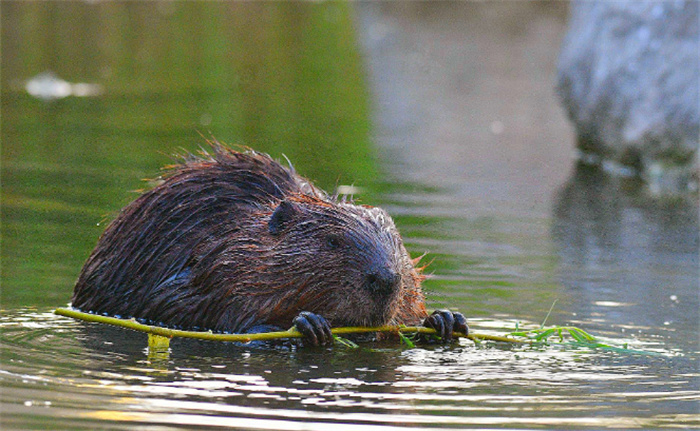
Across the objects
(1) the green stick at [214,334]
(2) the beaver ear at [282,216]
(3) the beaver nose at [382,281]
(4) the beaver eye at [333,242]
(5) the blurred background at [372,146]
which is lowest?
(1) the green stick at [214,334]

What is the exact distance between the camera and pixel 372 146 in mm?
11711

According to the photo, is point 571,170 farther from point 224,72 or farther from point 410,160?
point 224,72

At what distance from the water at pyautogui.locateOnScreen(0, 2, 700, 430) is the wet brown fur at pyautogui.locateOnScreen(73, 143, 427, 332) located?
Answer: 0.19 metres

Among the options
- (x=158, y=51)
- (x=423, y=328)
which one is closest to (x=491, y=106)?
(x=158, y=51)

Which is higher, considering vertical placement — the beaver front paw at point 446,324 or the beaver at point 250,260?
the beaver at point 250,260

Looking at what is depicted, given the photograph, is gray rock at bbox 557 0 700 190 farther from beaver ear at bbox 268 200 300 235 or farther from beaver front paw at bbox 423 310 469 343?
beaver ear at bbox 268 200 300 235

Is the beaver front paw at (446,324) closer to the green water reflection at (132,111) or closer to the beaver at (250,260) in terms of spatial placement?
the beaver at (250,260)

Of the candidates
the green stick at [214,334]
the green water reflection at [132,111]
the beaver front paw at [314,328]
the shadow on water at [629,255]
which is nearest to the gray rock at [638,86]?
the shadow on water at [629,255]

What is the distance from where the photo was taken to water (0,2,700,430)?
3826mm

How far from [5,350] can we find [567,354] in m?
1.96

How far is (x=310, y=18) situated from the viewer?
30.9 metres

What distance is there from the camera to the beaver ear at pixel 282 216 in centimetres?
473

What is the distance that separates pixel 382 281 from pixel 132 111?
9.09 m

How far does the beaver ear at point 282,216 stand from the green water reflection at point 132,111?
45.3 inches
